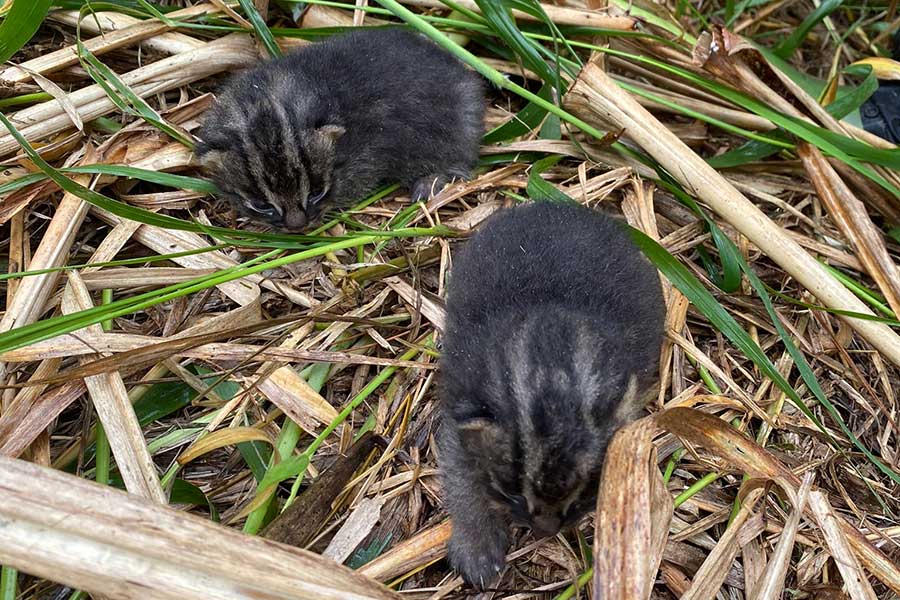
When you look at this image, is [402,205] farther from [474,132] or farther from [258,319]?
[258,319]

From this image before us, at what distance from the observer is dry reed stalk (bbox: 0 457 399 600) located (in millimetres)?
2496

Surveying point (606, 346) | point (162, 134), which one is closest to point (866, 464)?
point (606, 346)

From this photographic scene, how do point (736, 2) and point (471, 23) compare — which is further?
point (736, 2)

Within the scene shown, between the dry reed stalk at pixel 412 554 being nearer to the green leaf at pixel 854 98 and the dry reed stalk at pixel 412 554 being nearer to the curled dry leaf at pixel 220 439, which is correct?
the curled dry leaf at pixel 220 439

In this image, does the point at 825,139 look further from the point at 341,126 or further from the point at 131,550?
the point at 131,550

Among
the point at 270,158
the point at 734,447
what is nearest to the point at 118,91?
the point at 270,158

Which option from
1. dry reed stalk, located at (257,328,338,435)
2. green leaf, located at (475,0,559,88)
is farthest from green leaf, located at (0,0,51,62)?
green leaf, located at (475,0,559,88)

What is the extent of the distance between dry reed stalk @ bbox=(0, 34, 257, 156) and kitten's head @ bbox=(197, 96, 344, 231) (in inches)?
18.1

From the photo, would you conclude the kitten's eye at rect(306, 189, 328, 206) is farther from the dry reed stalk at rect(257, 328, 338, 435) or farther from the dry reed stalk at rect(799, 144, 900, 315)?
the dry reed stalk at rect(799, 144, 900, 315)

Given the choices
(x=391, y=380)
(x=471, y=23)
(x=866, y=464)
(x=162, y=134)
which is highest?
(x=471, y=23)

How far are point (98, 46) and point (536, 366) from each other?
3.70m

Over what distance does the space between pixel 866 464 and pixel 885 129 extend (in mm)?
2721

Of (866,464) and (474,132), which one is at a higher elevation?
(474,132)

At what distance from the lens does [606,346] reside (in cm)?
359
